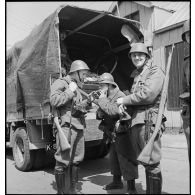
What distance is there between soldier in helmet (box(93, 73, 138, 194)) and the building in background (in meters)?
5.36

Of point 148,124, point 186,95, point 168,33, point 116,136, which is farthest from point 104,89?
point 168,33

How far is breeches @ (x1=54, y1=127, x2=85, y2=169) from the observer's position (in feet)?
12.6

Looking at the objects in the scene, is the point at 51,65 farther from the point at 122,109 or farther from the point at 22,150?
the point at 22,150

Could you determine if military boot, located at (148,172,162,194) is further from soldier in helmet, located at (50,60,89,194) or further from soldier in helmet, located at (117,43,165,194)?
soldier in helmet, located at (50,60,89,194)

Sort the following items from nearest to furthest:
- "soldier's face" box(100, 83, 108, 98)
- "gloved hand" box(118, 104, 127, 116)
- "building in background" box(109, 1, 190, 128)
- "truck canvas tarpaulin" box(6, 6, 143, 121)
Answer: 1. "gloved hand" box(118, 104, 127, 116)
2. "soldier's face" box(100, 83, 108, 98)
3. "truck canvas tarpaulin" box(6, 6, 143, 121)
4. "building in background" box(109, 1, 190, 128)

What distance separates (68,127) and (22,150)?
108 inches

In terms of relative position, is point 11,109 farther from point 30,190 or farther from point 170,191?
point 170,191

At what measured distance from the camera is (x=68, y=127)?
12.8ft

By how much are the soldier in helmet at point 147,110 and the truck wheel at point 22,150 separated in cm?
294

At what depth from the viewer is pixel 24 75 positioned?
221 inches

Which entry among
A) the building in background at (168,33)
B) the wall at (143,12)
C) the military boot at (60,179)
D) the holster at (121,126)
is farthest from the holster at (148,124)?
the wall at (143,12)

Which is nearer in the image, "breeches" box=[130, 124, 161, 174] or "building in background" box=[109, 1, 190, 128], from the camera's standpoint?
"breeches" box=[130, 124, 161, 174]

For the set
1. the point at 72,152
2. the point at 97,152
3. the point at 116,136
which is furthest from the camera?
the point at 97,152

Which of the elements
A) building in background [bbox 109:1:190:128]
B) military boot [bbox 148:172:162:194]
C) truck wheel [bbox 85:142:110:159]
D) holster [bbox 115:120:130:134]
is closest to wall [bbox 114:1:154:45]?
building in background [bbox 109:1:190:128]
